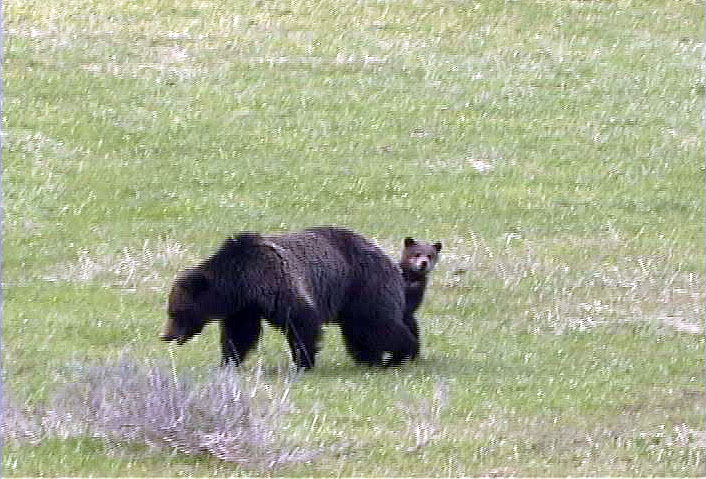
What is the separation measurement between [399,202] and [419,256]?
4848 mm

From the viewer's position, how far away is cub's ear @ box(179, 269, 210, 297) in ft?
33.4

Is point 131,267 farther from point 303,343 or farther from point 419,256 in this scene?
point 303,343

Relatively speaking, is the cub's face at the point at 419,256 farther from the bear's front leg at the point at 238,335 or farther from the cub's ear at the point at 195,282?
the cub's ear at the point at 195,282

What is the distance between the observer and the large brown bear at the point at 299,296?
10.1 m

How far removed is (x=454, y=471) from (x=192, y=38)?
15.4m

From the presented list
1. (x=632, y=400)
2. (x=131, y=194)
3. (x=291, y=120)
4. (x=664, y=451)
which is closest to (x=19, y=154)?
(x=131, y=194)

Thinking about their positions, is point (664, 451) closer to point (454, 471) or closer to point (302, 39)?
point (454, 471)

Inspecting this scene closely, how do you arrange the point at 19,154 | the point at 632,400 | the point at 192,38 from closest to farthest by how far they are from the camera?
the point at 632,400 < the point at 19,154 < the point at 192,38

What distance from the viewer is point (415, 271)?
11.3 metres

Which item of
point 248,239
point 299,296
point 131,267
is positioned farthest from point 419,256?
point 131,267

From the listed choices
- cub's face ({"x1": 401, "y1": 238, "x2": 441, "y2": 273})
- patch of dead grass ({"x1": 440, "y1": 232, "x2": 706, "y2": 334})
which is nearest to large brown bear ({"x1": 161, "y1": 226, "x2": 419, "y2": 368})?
cub's face ({"x1": 401, "y1": 238, "x2": 441, "y2": 273})

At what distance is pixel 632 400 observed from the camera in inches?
369

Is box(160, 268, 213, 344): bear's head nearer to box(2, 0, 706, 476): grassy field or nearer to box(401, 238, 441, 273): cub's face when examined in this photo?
box(2, 0, 706, 476): grassy field

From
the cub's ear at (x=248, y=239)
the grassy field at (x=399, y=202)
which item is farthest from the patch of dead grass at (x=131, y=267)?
the cub's ear at (x=248, y=239)
